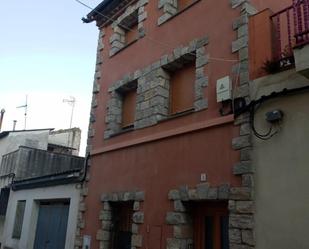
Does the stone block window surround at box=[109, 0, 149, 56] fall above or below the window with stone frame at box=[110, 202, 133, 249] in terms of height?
above

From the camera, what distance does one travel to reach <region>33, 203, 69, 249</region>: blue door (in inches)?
418

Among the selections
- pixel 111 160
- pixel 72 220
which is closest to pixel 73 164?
pixel 72 220

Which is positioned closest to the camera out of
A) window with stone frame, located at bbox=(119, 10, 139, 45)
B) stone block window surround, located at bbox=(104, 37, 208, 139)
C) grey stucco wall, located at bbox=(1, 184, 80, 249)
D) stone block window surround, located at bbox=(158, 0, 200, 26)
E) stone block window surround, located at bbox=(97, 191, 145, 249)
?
stone block window surround, located at bbox=(104, 37, 208, 139)

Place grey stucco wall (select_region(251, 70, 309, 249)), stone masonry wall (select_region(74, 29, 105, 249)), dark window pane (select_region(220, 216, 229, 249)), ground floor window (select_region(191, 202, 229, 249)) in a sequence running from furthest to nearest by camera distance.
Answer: stone masonry wall (select_region(74, 29, 105, 249))
ground floor window (select_region(191, 202, 229, 249))
dark window pane (select_region(220, 216, 229, 249))
grey stucco wall (select_region(251, 70, 309, 249))

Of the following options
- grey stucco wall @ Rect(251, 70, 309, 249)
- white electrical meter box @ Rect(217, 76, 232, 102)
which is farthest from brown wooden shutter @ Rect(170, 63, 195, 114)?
grey stucco wall @ Rect(251, 70, 309, 249)

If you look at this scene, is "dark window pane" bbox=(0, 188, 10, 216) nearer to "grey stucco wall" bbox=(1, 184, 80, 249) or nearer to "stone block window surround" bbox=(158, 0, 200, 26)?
"grey stucco wall" bbox=(1, 184, 80, 249)

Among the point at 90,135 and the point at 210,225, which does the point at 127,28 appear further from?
the point at 210,225

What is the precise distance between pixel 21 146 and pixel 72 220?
612 cm

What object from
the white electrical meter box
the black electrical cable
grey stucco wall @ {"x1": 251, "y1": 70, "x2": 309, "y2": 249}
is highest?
the white electrical meter box

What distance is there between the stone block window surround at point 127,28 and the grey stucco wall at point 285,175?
4829 mm

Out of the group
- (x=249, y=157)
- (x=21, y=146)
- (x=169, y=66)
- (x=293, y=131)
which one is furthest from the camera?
(x=21, y=146)

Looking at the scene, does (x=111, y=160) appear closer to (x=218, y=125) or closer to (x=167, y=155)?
(x=167, y=155)

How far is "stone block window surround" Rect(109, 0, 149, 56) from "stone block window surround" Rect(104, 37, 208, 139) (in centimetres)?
128

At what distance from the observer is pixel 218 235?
622 cm
